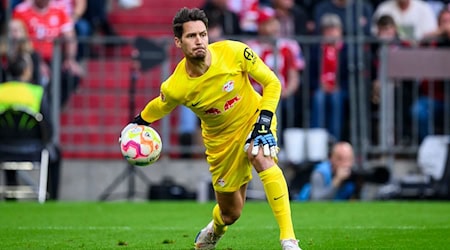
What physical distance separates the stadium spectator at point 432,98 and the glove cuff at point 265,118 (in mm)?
9661

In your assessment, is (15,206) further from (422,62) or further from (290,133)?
(422,62)

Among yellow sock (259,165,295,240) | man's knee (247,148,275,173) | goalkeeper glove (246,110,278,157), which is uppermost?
goalkeeper glove (246,110,278,157)

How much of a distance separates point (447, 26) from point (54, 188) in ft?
23.3

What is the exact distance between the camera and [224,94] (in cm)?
1034

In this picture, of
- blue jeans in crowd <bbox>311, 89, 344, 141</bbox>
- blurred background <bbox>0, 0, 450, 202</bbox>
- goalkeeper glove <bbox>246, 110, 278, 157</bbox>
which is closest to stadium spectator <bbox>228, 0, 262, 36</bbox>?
blurred background <bbox>0, 0, 450, 202</bbox>

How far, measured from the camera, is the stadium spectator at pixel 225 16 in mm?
20328

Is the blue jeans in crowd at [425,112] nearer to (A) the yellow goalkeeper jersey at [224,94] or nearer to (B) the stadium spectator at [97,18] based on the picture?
(B) the stadium spectator at [97,18]

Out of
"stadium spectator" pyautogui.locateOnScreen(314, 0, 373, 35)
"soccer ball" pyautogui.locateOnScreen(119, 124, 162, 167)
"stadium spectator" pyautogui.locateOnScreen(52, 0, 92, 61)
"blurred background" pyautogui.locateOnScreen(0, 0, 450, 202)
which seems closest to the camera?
"soccer ball" pyautogui.locateOnScreen(119, 124, 162, 167)

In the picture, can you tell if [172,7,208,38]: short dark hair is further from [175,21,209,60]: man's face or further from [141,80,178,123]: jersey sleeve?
[141,80,178,123]: jersey sleeve

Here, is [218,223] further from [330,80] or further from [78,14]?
[78,14]

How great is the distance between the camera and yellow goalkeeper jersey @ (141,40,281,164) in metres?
10.3

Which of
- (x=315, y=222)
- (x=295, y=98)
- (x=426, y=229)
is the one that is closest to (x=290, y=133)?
(x=295, y=98)

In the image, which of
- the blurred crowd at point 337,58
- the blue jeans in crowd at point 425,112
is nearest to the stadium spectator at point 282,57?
the blurred crowd at point 337,58

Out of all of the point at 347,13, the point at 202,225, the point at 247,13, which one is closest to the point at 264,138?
the point at 202,225
